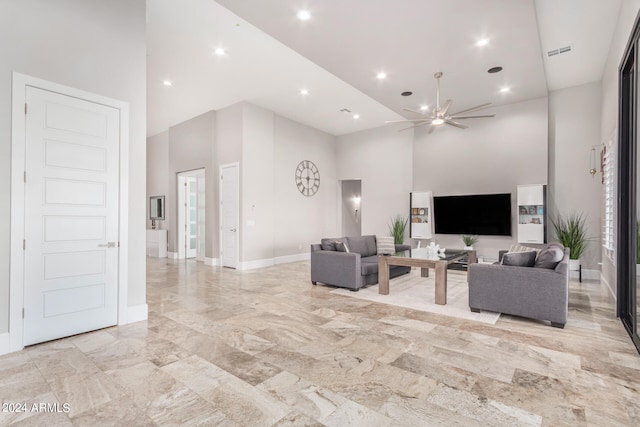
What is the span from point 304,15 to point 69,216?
128 inches

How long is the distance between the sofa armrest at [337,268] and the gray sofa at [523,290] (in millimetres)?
1615

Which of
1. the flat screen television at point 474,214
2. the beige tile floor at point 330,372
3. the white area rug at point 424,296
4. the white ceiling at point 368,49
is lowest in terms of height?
the white area rug at point 424,296

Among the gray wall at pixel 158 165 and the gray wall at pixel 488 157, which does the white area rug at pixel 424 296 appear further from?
the gray wall at pixel 158 165

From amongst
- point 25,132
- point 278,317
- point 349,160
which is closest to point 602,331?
point 278,317

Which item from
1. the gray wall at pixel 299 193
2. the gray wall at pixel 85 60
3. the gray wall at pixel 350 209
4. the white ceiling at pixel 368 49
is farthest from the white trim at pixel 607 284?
the gray wall at pixel 85 60

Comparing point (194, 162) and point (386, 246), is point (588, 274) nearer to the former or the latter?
point (386, 246)

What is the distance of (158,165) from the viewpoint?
9281 millimetres

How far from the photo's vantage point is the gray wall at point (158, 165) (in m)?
9.00

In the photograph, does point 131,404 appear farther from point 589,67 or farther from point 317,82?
point 589,67

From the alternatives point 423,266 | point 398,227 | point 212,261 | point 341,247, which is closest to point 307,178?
point 398,227

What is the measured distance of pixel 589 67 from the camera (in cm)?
525

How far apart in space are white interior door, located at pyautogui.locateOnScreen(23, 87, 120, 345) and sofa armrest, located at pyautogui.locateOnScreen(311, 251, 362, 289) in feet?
9.26

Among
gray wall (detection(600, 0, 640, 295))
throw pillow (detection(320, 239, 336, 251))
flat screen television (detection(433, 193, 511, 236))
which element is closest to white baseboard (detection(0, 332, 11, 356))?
throw pillow (detection(320, 239, 336, 251))

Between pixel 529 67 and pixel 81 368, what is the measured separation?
670 cm
